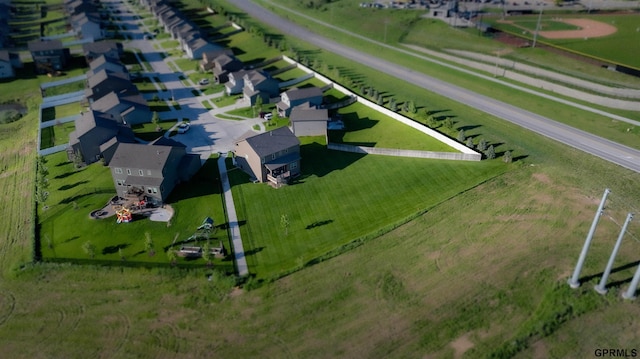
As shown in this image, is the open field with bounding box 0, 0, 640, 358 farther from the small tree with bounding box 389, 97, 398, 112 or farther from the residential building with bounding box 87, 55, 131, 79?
the residential building with bounding box 87, 55, 131, 79

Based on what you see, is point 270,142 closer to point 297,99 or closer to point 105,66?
point 297,99

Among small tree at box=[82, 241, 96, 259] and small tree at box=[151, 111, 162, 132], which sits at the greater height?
small tree at box=[151, 111, 162, 132]

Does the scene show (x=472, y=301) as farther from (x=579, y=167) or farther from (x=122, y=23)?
(x=122, y=23)

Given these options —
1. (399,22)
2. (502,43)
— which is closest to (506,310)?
(502,43)

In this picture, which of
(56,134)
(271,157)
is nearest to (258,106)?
(271,157)

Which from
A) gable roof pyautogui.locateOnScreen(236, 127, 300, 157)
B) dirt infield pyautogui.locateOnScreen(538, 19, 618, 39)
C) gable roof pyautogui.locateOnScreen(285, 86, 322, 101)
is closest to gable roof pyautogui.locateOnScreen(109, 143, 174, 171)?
gable roof pyautogui.locateOnScreen(236, 127, 300, 157)
